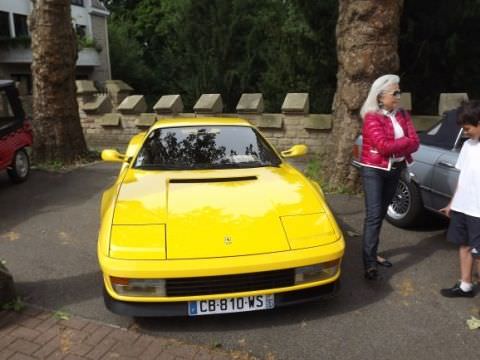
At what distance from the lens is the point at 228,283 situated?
3.06 m

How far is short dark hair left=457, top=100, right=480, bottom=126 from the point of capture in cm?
336

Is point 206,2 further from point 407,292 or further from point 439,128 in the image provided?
point 407,292

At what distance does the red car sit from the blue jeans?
20.5 ft

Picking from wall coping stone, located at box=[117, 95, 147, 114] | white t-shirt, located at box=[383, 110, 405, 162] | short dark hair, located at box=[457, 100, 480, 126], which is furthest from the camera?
wall coping stone, located at box=[117, 95, 147, 114]

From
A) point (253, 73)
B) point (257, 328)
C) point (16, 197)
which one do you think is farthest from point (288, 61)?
point (257, 328)

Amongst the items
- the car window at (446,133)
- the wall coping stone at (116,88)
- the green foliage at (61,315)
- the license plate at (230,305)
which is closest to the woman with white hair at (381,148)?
the car window at (446,133)

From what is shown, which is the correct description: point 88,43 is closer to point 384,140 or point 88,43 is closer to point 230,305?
point 384,140

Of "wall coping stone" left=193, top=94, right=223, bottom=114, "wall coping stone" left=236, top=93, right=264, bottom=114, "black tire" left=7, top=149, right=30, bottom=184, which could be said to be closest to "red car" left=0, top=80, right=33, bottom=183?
"black tire" left=7, top=149, right=30, bottom=184

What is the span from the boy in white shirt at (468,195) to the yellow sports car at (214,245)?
0.99 m

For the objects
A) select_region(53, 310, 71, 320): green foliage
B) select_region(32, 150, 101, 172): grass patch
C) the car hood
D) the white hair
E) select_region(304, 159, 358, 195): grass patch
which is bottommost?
select_region(32, 150, 101, 172): grass patch

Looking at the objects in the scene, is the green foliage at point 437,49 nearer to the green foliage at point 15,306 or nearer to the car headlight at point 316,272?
the car headlight at point 316,272

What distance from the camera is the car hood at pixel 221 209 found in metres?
3.16

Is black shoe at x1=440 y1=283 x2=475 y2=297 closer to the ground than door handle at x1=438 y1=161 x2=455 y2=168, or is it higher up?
closer to the ground

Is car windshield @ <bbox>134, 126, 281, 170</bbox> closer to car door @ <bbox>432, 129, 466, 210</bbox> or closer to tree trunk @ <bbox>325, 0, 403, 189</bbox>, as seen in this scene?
car door @ <bbox>432, 129, 466, 210</bbox>
